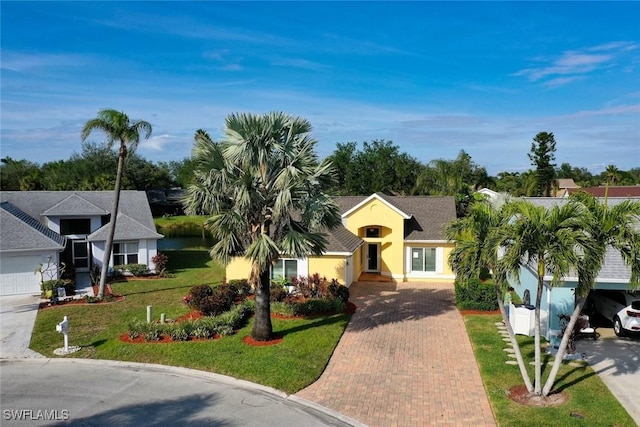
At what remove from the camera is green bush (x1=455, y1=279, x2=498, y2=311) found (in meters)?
20.9

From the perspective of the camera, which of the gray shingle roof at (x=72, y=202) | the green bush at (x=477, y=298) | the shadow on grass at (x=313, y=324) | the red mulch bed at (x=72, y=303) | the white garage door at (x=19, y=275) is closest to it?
the shadow on grass at (x=313, y=324)

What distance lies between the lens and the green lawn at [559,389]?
36.4 ft

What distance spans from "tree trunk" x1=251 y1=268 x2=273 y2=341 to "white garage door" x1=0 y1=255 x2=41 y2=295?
14.8 metres

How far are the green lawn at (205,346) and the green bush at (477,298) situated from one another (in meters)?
5.54

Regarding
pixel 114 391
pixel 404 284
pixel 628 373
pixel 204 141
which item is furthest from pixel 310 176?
pixel 404 284

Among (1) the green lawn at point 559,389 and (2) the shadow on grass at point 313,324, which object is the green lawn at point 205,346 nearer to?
(2) the shadow on grass at point 313,324

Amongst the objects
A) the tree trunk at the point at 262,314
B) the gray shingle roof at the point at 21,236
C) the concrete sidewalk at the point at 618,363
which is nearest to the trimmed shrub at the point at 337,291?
the tree trunk at the point at 262,314

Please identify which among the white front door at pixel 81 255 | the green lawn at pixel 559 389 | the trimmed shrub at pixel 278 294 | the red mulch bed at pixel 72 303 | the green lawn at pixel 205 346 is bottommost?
the green lawn at pixel 559 389

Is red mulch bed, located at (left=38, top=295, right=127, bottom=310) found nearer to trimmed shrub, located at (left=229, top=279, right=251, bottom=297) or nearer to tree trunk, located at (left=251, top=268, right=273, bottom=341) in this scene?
trimmed shrub, located at (left=229, top=279, right=251, bottom=297)

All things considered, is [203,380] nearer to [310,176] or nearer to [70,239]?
[310,176]

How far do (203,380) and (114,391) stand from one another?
7.78 ft

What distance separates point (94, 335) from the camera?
1808cm

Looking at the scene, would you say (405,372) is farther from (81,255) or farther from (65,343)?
(81,255)

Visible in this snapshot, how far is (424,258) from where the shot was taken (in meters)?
28.3
